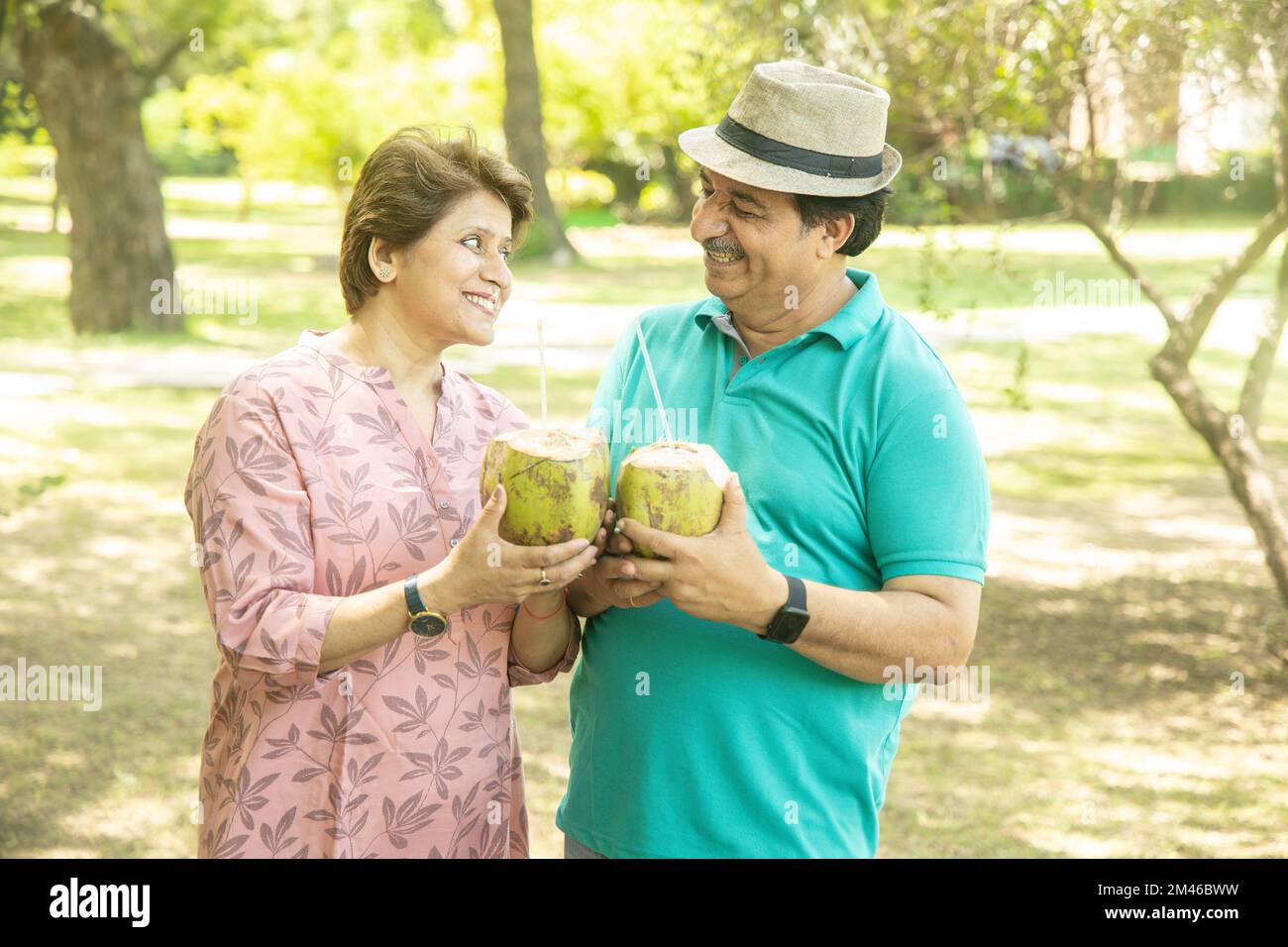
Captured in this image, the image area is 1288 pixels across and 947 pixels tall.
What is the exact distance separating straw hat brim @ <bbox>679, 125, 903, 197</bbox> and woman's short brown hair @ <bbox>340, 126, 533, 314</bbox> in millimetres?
416

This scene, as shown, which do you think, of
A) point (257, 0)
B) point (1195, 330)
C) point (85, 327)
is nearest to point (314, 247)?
point (257, 0)

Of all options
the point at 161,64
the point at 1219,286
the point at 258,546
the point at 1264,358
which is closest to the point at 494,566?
the point at 258,546

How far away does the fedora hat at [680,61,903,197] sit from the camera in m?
2.76

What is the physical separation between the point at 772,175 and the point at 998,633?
5.52 meters

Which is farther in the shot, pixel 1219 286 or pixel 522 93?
pixel 522 93

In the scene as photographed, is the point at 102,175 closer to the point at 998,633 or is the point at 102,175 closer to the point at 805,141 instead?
the point at 998,633

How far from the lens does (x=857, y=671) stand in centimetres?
258

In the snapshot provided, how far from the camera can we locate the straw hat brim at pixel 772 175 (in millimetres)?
2740

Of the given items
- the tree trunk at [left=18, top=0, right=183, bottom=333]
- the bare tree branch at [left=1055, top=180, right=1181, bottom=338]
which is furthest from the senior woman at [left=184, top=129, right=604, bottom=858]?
the tree trunk at [left=18, top=0, right=183, bottom=333]

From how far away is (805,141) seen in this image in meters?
2.77

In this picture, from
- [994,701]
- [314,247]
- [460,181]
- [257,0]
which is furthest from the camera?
[257,0]

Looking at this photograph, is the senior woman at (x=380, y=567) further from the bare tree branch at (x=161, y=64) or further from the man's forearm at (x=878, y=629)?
the bare tree branch at (x=161, y=64)

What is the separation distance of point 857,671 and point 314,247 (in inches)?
1214
